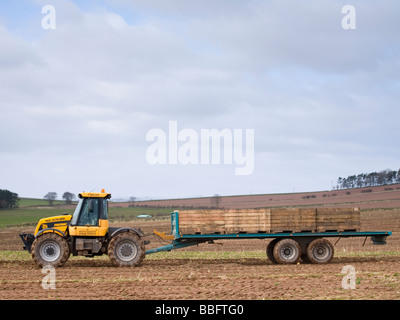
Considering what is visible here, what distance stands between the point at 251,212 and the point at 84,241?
588 cm

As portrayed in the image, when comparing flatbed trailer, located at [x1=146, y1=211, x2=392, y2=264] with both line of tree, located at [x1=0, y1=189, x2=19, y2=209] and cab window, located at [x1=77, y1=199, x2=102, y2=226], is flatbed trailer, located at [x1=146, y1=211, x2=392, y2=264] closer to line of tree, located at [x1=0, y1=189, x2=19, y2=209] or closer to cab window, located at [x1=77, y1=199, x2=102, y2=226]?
cab window, located at [x1=77, y1=199, x2=102, y2=226]

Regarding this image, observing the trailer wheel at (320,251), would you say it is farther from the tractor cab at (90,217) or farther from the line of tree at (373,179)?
the line of tree at (373,179)

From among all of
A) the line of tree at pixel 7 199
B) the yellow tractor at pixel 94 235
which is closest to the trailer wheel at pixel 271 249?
the yellow tractor at pixel 94 235

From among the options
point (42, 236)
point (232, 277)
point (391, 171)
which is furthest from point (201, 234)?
point (391, 171)

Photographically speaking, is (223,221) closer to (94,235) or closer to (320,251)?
(320,251)

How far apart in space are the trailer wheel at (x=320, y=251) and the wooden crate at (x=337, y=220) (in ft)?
1.57

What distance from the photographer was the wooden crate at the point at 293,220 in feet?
65.8

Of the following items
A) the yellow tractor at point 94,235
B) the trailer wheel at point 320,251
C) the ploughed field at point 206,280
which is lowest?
the ploughed field at point 206,280

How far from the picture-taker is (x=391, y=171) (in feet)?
415

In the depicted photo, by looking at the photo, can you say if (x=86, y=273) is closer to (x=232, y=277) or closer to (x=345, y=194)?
(x=232, y=277)

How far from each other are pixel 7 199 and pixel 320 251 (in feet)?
291

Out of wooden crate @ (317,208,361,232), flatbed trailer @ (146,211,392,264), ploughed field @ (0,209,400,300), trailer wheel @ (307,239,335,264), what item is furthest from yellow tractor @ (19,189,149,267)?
wooden crate @ (317,208,361,232)
